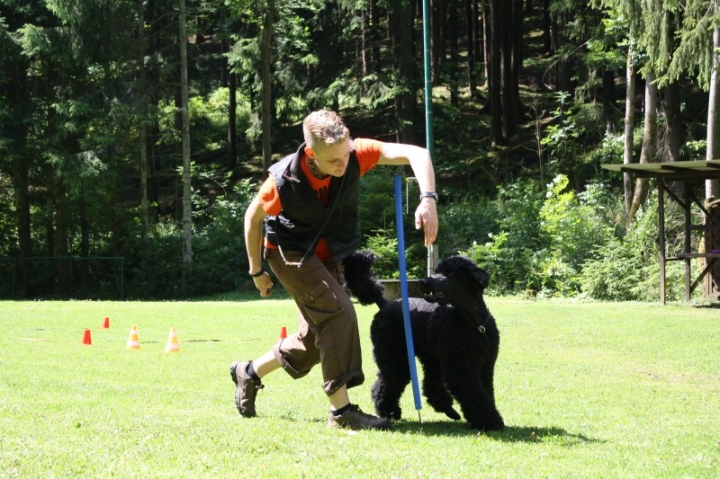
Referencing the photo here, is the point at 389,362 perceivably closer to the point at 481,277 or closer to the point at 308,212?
the point at 481,277

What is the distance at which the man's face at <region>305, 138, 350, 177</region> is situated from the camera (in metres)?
4.92

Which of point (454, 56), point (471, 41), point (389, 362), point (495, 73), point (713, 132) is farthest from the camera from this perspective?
point (454, 56)

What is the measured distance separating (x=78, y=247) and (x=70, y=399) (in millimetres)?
26447

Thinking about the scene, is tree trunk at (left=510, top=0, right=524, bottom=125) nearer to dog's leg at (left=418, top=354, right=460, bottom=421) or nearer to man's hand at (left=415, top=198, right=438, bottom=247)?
dog's leg at (left=418, top=354, right=460, bottom=421)

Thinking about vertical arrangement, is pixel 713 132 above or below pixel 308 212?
above

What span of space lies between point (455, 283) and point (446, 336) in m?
0.36

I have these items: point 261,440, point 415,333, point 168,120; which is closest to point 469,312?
point 415,333

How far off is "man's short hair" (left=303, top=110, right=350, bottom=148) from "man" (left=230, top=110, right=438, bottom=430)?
0.06 meters

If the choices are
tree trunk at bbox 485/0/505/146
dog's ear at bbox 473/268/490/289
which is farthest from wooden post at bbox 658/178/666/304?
tree trunk at bbox 485/0/505/146

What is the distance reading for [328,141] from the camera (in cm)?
489

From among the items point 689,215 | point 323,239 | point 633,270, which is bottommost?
point 633,270

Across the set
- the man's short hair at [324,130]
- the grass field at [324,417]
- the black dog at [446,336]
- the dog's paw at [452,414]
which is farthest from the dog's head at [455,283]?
the man's short hair at [324,130]

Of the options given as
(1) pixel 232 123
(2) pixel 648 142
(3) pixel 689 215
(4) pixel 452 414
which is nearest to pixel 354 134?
(1) pixel 232 123

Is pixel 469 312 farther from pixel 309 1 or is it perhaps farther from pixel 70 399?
pixel 309 1
